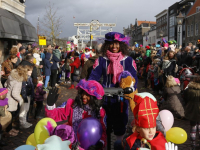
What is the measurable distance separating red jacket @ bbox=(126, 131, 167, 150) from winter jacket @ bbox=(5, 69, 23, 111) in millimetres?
3458

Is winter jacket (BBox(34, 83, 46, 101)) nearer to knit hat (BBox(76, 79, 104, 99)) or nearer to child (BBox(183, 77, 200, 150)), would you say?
knit hat (BBox(76, 79, 104, 99))

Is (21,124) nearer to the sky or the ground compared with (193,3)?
nearer to the ground

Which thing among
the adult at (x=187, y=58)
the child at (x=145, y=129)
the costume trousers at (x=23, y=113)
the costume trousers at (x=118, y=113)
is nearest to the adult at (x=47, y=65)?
the costume trousers at (x=23, y=113)

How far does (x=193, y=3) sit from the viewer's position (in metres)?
39.0

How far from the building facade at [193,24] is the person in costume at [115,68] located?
3311cm

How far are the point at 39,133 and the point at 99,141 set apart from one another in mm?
714

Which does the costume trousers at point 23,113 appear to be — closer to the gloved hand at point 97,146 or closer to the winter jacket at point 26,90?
the winter jacket at point 26,90

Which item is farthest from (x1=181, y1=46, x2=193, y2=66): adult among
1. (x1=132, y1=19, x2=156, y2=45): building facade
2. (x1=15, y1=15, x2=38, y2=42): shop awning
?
(x1=132, y1=19, x2=156, y2=45): building facade

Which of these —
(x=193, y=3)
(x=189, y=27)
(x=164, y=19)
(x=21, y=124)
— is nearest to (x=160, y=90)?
(x=21, y=124)

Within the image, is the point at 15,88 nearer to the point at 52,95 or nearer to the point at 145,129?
the point at 52,95

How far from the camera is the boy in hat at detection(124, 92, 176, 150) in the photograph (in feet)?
7.11

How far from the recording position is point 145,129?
2.18 metres

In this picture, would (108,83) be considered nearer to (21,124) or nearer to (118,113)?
(118,113)

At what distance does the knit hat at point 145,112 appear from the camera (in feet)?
7.08
